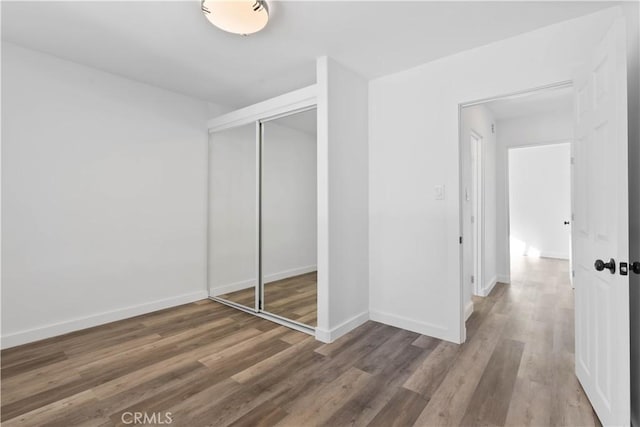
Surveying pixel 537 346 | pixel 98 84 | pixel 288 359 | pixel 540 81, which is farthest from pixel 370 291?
pixel 98 84

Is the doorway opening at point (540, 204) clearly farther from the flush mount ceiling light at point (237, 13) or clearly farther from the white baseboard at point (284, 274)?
the flush mount ceiling light at point (237, 13)

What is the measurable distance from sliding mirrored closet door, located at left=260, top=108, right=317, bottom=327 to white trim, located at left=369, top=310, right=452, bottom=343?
2.27 ft

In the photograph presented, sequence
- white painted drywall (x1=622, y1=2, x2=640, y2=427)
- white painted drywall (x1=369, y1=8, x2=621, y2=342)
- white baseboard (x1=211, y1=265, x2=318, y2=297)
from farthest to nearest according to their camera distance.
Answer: white baseboard (x1=211, y1=265, x2=318, y2=297), white painted drywall (x1=369, y1=8, x2=621, y2=342), white painted drywall (x1=622, y1=2, x2=640, y2=427)

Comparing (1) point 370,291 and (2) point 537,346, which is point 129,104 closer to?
(1) point 370,291

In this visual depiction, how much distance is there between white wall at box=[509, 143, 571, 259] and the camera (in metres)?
6.70

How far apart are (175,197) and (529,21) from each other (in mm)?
3831

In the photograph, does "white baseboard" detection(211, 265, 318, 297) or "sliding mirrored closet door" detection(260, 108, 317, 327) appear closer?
"sliding mirrored closet door" detection(260, 108, 317, 327)

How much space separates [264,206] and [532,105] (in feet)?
13.2

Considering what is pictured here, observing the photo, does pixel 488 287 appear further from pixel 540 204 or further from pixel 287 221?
pixel 540 204

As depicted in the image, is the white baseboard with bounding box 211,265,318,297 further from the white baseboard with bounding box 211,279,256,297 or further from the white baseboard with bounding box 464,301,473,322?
the white baseboard with bounding box 464,301,473,322

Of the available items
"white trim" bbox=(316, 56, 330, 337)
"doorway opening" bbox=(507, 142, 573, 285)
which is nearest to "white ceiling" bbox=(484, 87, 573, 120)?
"doorway opening" bbox=(507, 142, 573, 285)

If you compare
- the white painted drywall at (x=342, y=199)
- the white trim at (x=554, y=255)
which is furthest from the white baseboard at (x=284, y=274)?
the white trim at (x=554, y=255)

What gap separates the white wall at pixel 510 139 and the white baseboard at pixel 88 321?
15.0 feet

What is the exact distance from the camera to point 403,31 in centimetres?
231
